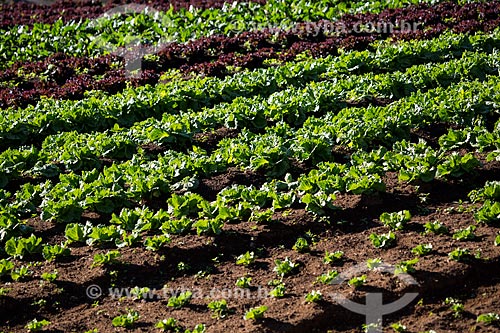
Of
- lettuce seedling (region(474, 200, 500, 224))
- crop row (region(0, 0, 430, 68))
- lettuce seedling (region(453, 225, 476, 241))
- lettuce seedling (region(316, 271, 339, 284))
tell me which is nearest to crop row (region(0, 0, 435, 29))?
crop row (region(0, 0, 430, 68))

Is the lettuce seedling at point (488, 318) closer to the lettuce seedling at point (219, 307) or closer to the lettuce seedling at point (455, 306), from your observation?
the lettuce seedling at point (455, 306)

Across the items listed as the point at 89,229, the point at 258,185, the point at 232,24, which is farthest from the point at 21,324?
the point at 232,24

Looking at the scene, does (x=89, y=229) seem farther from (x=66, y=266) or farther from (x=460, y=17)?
(x=460, y=17)

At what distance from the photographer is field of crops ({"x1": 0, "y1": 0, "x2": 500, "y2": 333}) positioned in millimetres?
5969

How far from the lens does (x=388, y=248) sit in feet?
21.3

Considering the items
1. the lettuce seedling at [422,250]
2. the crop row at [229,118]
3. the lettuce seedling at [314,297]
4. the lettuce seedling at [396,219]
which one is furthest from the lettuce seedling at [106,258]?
the lettuce seedling at [422,250]

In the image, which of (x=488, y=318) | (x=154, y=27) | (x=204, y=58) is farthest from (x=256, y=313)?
(x=154, y=27)

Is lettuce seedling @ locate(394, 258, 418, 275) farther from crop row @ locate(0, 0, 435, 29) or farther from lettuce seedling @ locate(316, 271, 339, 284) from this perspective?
crop row @ locate(0, 0, 435, 29)

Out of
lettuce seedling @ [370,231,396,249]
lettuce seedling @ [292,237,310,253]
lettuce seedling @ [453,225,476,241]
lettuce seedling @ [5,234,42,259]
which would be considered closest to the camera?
lettuce seedling @ [453,225,476,241]

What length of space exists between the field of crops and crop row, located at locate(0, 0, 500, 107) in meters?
0.04

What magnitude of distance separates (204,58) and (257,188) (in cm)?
560

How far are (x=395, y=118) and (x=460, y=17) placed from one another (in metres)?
5.95

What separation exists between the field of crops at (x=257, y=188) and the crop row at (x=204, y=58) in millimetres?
44

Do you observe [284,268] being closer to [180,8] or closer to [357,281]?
[357,281]
